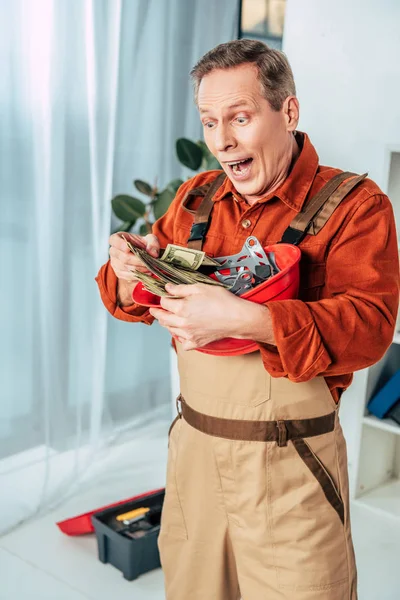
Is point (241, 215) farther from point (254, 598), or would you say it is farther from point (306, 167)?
point (254, 598)

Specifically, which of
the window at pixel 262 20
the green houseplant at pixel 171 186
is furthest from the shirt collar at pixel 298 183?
the window at pixel 262 20

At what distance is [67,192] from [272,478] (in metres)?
1.99

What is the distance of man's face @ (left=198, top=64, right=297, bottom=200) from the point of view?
147cm

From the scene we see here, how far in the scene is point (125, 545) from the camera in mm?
2496

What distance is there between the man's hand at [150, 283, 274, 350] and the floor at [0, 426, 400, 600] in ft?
4.72

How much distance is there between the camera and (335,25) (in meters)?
2.89

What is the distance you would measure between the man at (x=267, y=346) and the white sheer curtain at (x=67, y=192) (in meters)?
1.48

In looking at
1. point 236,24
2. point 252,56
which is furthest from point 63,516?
point 236,24

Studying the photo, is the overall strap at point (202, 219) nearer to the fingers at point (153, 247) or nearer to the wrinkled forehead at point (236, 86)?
the fingers at point (153, 247)

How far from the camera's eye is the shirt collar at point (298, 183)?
1.53 m

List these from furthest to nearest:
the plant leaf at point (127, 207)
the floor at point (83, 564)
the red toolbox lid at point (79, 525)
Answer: the plant leaf at point (127, 207) → the red toolbox lid at point (79, 525) → the floor at point (83, 564)

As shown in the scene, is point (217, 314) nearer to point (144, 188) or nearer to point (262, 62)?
point (262, 62)

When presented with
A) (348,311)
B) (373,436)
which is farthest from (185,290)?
(373,436)

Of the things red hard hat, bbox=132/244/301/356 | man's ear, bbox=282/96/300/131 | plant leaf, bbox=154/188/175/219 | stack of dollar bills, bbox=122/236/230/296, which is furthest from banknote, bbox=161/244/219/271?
plant leaf, bbox=154/188/175/219
